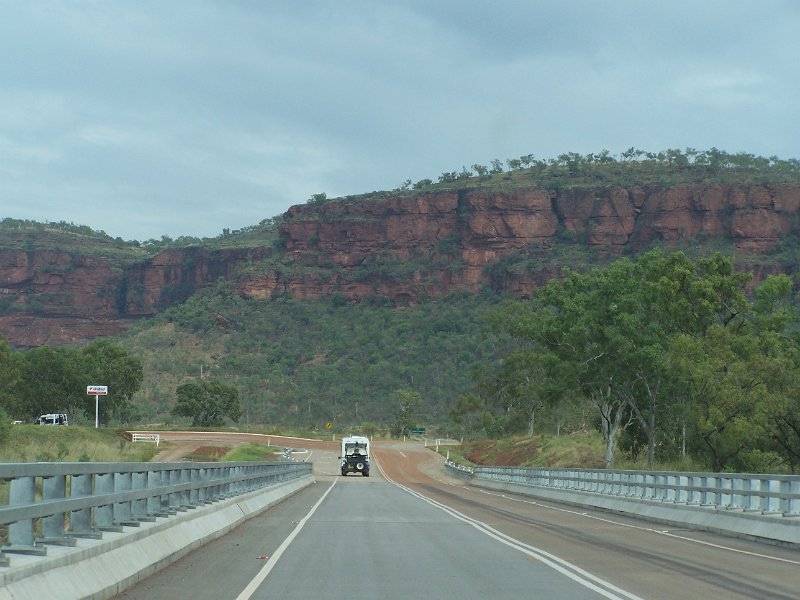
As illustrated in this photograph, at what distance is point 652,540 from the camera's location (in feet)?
68.6

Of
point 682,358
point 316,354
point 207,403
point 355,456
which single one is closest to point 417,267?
point 316,354

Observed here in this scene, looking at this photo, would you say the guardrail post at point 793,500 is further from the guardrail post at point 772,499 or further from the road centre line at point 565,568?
the road centre line at point 565,568

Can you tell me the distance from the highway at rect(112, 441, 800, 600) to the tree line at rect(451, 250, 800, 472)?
20.2m

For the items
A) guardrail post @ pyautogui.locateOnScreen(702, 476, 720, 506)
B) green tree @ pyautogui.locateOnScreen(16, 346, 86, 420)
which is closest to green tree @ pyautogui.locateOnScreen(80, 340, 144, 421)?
green tree @ pyautogui.locateOnScreen(16, 346, 86, 420)

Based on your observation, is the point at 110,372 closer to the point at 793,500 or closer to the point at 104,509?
the point at 793,500

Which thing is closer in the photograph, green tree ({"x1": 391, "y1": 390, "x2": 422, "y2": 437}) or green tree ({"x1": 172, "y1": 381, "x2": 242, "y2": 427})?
green tree ({"x1": 172, "y1": 381, "x2": 242, "y2": 427})

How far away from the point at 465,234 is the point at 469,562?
163706 mm

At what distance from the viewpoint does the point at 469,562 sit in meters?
15.3

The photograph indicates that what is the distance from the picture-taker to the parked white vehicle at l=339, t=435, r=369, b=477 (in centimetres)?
7494

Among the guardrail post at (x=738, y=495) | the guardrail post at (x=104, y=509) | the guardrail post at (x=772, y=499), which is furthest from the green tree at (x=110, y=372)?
the guardrail post at (x=104, y=509)

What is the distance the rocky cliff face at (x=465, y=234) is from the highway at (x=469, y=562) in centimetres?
13873

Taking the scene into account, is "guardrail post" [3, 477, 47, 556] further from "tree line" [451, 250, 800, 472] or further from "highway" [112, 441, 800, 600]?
"tree line" [451, 250, 800, 472]

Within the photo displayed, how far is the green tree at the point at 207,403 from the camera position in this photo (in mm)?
121812

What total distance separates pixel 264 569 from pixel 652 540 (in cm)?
953
